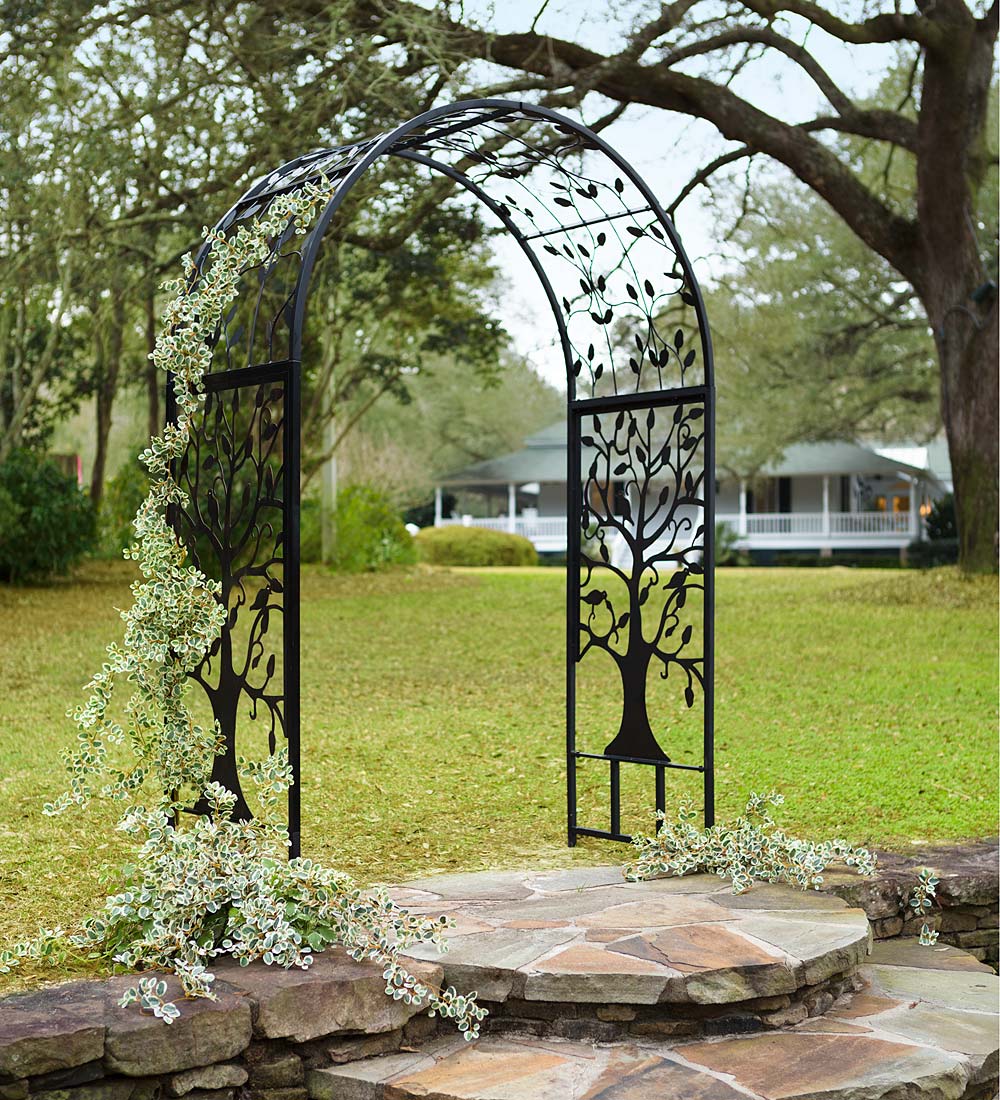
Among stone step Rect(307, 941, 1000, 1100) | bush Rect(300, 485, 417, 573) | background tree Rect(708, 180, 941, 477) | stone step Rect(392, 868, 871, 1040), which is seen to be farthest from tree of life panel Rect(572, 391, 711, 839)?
background tree Rect(708, 180, 941, 477)

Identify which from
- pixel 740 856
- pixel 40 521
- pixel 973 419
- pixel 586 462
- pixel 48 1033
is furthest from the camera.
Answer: pixel 586 462

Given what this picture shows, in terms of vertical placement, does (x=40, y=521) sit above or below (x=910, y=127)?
below

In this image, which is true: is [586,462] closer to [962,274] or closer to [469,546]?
[469,546]

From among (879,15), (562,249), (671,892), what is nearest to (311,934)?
(671,892)

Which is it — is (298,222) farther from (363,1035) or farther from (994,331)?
(994,331)

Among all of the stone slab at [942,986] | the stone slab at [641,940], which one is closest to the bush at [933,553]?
the stone slab at [942,986]

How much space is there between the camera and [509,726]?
8312 mm

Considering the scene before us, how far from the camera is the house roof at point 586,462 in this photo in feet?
98.1

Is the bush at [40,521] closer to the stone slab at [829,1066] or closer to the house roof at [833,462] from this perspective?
the stone slab at [829,1066]

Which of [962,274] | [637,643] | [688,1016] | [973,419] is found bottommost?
[688,1016]

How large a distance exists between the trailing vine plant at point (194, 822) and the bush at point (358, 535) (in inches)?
533

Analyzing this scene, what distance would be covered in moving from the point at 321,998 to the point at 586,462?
2606cm

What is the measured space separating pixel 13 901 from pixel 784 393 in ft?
66.4

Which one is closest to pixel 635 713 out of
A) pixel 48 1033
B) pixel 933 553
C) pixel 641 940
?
pixel 641 940
